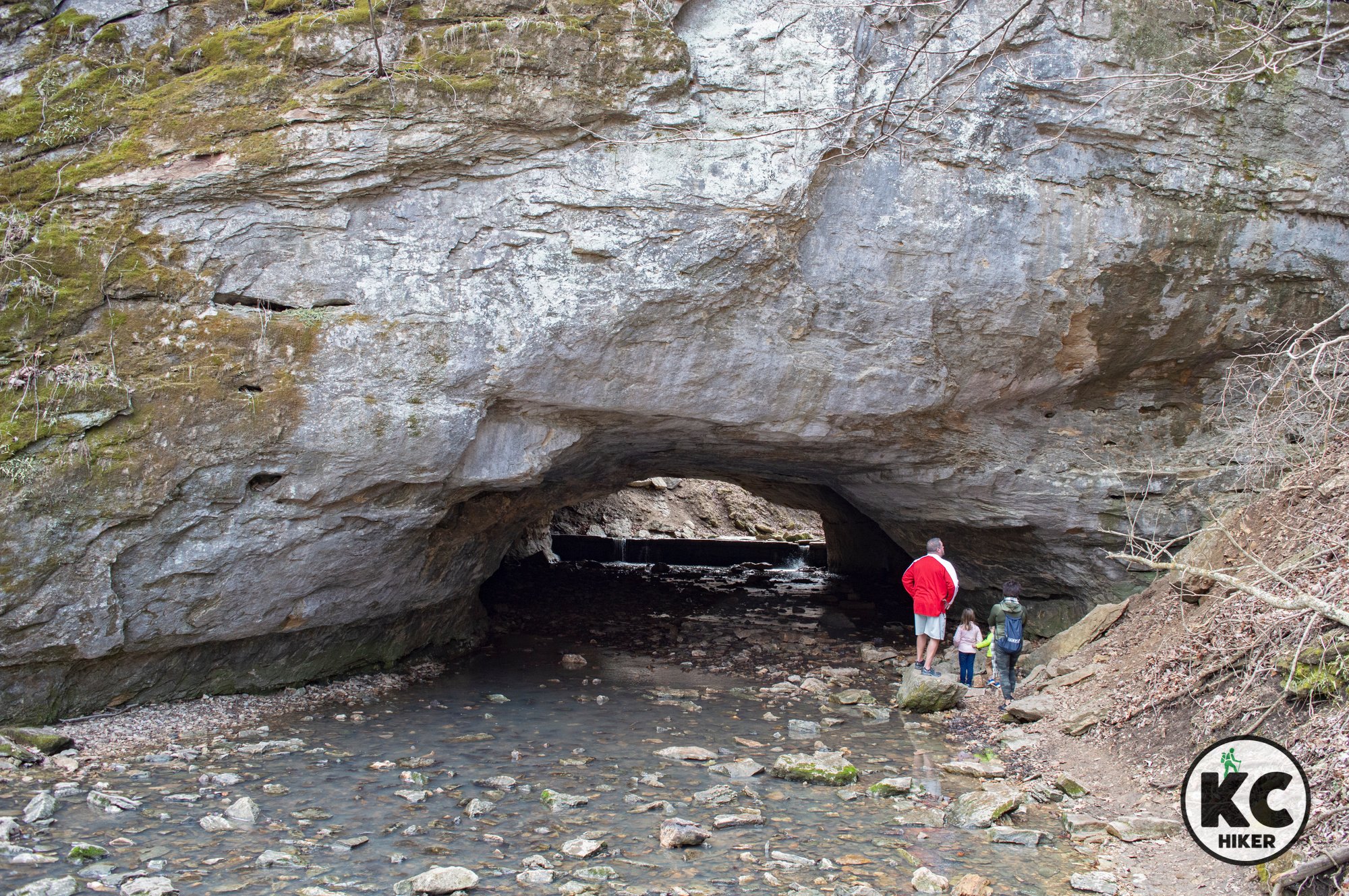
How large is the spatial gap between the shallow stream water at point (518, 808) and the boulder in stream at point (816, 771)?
9cm

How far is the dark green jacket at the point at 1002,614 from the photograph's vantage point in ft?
21.1

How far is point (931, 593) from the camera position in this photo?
704 centimetres

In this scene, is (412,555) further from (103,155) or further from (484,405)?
(103,155)

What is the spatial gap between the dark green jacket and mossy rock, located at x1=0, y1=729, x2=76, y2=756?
19.7ft

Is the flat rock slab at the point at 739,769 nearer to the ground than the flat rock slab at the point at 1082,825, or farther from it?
nearer to the ground

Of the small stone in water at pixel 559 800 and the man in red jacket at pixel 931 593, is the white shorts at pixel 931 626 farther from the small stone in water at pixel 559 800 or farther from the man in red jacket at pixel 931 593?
the small stone in water at pixel 559 800

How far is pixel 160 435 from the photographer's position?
216 inches

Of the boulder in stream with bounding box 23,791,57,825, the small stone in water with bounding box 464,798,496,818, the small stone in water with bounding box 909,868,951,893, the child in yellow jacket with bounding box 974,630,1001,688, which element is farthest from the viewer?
the child in yellow jacket with bounding box 974,630,1001,688

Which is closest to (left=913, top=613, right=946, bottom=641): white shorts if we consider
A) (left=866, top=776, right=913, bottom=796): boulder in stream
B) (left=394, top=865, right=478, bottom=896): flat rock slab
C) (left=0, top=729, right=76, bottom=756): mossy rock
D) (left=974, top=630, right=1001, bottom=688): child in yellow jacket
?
(left=974, top=630, right=1001, bottom=688): child in yellow jacket

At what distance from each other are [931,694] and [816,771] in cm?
180

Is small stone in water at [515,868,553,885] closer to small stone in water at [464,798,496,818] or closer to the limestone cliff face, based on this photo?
small stone in water at [464,798,496,818]

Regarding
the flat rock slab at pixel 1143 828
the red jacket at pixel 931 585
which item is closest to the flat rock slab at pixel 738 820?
the flat rock slab at pixel 1143 828

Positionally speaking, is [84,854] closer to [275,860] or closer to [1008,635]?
[275,860]

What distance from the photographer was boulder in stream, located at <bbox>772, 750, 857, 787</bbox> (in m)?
5.06
